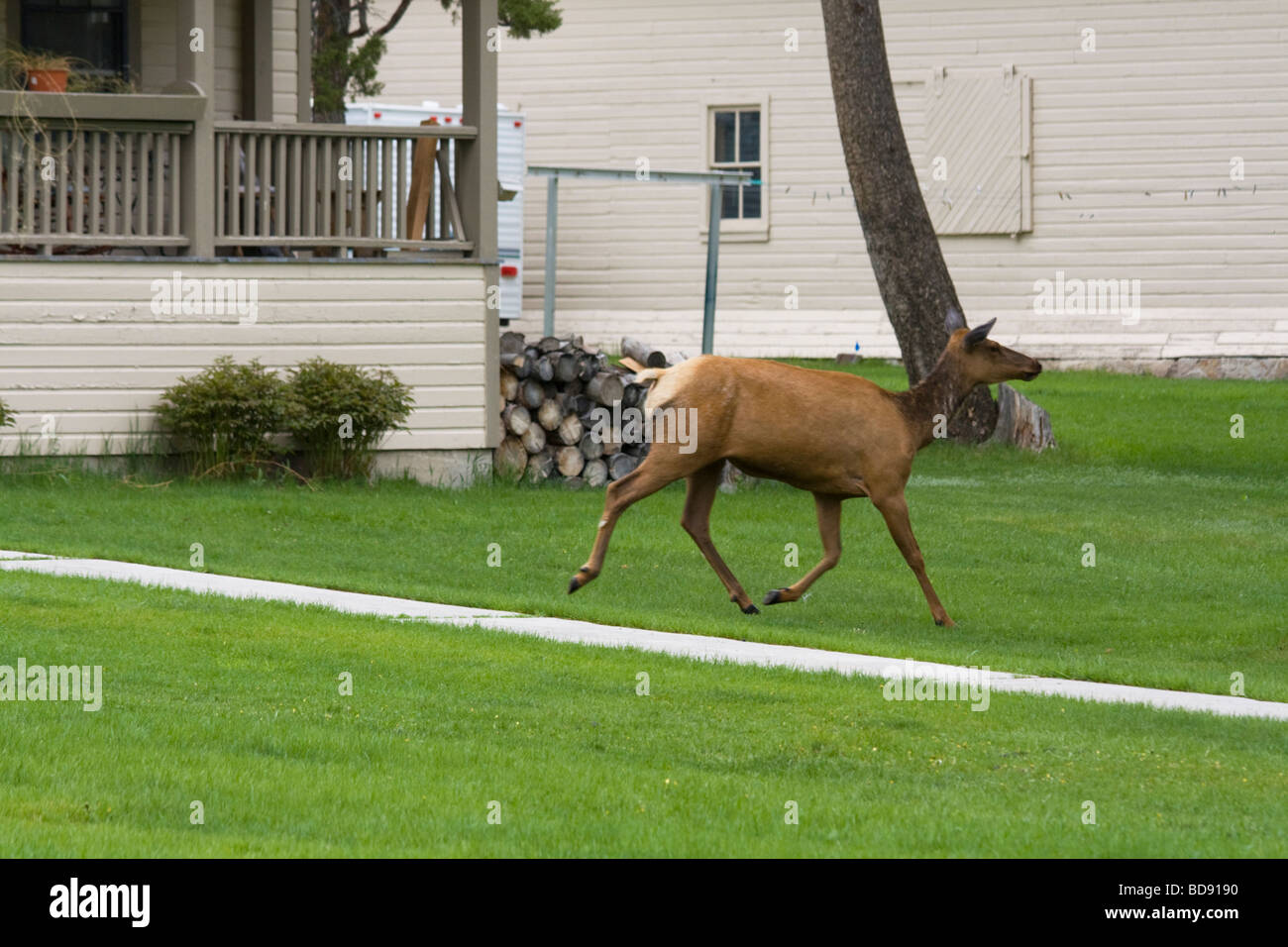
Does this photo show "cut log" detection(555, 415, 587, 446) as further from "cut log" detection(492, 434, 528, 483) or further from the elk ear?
the elk ear

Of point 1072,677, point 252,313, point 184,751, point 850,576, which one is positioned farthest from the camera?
point 252,313

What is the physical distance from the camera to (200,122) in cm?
1616

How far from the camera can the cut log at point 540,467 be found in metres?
17.6

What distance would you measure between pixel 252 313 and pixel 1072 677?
898cm

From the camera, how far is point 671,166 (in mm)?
29891

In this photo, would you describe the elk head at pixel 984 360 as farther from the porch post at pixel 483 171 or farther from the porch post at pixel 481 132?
the porch post at pixel 481 132

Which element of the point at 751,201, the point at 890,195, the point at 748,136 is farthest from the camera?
the point at 751,201

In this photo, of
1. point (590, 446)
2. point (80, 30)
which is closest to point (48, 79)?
point (80, 30)

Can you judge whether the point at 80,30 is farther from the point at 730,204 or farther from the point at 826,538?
the point at 730,204

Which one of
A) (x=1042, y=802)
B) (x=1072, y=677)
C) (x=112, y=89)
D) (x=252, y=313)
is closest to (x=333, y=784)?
(x=1042, y=802)

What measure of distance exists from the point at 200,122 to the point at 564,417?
397cm

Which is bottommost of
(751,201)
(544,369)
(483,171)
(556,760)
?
(556,760)
